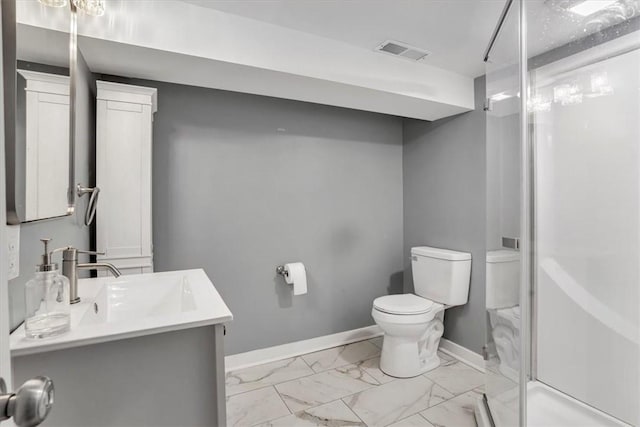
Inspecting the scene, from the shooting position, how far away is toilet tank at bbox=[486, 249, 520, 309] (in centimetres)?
160

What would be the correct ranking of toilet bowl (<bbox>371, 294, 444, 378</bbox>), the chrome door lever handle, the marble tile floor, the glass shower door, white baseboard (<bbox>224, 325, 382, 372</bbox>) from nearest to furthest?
the chrome door lever handle, the glass shower door, the marble tile floor, toilet bowl (<bbox>371, 294, 444, 378</bbox>), white baseboard (<bbox>224, 325, 382, 372</bbox>)

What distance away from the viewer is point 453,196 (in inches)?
105

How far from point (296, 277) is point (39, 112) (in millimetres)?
1782

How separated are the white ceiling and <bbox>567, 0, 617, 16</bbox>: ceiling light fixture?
12.4 inches

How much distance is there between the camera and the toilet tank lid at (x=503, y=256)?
5.30ft

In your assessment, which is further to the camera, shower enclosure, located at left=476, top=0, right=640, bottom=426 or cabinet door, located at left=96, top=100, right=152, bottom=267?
cabinet door, located at left=96, top=100, right=152, bottom=267

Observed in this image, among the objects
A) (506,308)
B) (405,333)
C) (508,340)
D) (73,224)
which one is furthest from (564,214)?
(73,224)

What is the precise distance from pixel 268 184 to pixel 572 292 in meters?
2.02

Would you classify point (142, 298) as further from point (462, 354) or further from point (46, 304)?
point (462, 354)

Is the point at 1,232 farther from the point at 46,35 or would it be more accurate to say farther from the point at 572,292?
the point at 572,292

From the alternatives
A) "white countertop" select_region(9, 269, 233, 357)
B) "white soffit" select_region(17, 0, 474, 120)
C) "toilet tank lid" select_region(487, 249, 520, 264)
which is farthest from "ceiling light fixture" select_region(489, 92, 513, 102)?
"white countertop" select_region(9, 269, 233, 357)

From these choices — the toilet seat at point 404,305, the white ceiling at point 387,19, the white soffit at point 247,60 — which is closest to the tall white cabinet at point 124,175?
the white soffit at point 247,60

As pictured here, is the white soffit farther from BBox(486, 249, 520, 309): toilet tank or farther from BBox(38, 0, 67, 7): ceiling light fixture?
BBox(486, 249, 520, 309): toilet tank

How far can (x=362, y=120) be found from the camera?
2898 millimetres
